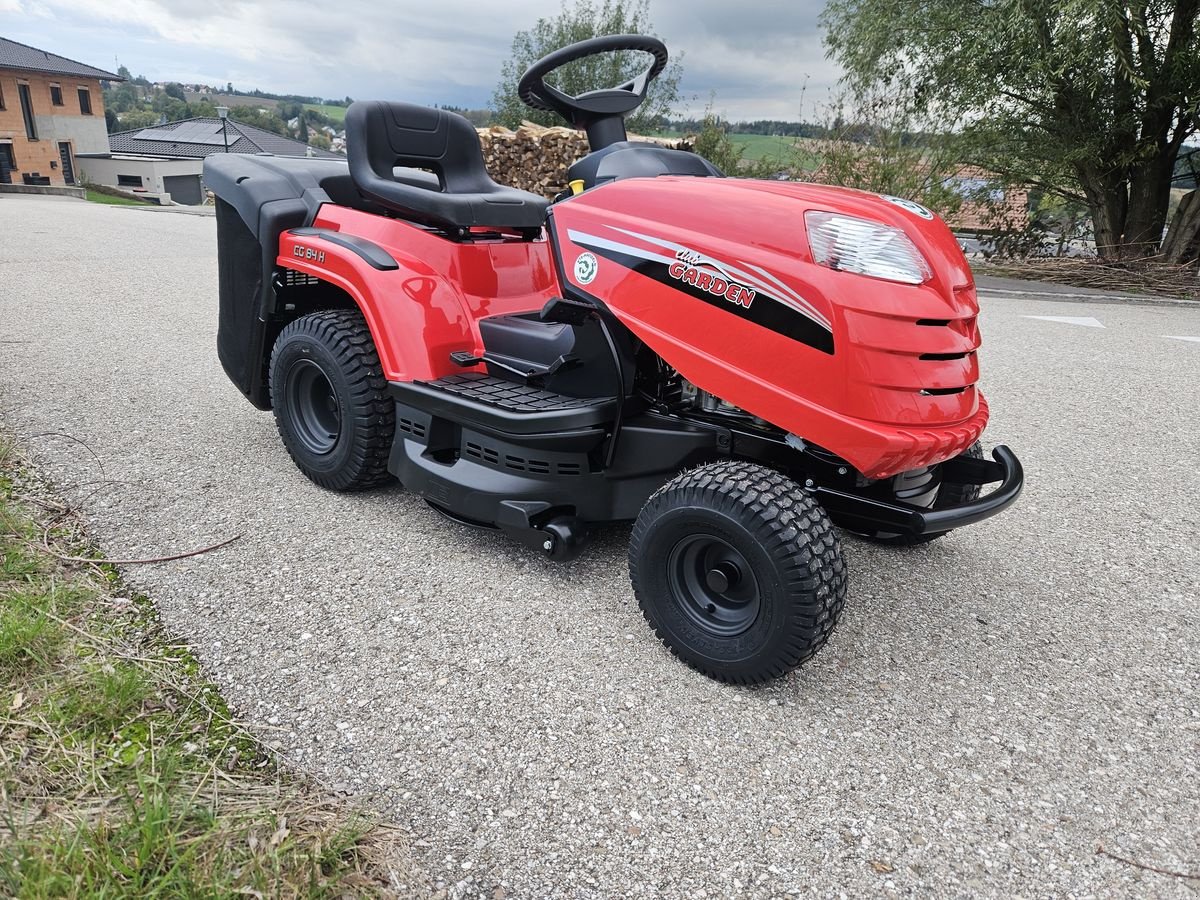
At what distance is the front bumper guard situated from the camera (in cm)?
192

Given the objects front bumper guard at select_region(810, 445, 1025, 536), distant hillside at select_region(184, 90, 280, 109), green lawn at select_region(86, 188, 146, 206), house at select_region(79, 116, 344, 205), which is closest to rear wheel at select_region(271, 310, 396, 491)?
front bumper guard at select_region(810, 445, 1025, 536)

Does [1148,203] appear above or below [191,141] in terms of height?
above

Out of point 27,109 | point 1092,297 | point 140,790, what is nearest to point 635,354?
point 140,790

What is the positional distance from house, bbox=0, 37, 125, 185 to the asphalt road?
47.2m

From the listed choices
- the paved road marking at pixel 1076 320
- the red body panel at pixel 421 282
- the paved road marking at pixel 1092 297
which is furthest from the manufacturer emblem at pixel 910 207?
the paved road marking at pixel 1092 297

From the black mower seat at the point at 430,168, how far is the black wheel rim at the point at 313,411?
27.3 inches

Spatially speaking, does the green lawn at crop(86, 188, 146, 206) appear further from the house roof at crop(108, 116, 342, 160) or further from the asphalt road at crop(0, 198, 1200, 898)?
the asphalt road at crop(0, 198, 1200, 898)

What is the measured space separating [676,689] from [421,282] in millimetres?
1550

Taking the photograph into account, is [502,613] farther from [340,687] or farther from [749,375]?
[749,375]

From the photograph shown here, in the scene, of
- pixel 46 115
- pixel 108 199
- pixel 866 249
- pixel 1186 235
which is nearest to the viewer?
pixel 866 249

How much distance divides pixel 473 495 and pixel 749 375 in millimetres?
946

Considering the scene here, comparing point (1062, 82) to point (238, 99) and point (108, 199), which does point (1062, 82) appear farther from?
point (238, 99)

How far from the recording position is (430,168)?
10.4 feet

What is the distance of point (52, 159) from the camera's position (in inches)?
1645
